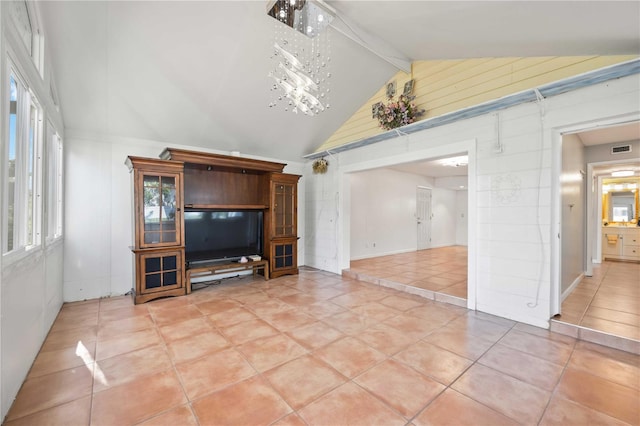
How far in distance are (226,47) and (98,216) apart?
309cm

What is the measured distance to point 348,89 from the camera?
4441 millimetres

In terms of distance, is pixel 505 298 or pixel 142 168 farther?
pixel 142 168

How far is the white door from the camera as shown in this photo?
8.56 m

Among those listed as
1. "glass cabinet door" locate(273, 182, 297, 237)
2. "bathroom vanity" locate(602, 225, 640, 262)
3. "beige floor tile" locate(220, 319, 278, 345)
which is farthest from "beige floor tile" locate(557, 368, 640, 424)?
"bathroom vanity" locate(602, 225, 640, 262)

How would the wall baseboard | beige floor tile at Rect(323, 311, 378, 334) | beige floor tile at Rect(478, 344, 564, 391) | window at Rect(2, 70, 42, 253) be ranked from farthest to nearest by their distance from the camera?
1. the wall baseboard
2. beige floor tile at Rect(323, 311, 378, 334)
3. beige floor tile at Rect(478, 344, 564, 391)
4. window at Rect(2, 70, 42, 253)

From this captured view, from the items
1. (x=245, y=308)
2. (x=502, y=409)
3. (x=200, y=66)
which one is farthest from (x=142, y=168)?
(x=502, y=409)

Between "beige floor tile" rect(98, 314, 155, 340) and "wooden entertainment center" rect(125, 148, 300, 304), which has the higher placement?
"wooden entertainment center" rect(125, 148, 300, 304)

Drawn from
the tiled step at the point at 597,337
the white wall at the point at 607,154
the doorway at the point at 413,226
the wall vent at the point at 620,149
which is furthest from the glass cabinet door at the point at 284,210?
the wall vent at the point at 620,149

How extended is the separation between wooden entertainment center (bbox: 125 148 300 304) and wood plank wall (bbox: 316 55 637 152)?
2246 mm

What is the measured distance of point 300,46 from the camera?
341 centimetres

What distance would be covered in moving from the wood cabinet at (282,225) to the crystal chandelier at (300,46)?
210 centimetres

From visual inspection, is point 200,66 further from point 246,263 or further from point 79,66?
point 246,263

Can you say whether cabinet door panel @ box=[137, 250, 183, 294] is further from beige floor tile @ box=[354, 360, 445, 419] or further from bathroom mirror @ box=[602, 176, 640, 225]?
bathroom mirror @ box=[602, 176, 640, 225]

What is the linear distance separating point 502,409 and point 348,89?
4.34 meters
